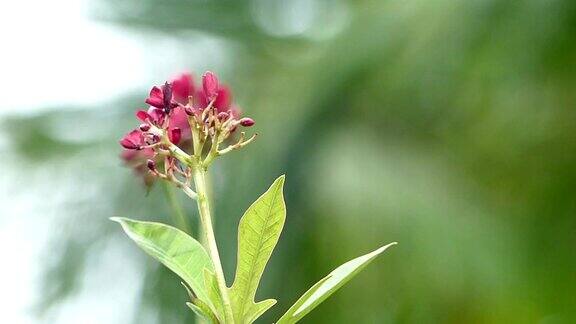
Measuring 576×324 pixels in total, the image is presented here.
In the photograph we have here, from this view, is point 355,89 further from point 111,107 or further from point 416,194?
point 111,107

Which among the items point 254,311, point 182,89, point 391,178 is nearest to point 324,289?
point 254,311

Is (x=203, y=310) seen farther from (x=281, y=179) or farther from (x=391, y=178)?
(x=391, y=178)

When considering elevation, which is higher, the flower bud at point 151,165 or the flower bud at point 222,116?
the flower bud at point 222,116

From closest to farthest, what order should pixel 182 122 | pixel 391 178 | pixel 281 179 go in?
pixel 281 179 < pixel 182 122 < pixel 391 178

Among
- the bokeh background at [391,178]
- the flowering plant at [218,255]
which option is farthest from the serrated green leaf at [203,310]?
the bokeh background at [391,178]

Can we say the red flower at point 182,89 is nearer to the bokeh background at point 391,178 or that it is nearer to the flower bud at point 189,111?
the flower bud at point 189,111

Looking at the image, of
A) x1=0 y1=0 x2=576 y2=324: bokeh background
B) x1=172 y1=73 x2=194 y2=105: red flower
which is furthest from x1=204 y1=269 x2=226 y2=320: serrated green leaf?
x1=0 y1=0 x2=576 y2=324: bokeh background
